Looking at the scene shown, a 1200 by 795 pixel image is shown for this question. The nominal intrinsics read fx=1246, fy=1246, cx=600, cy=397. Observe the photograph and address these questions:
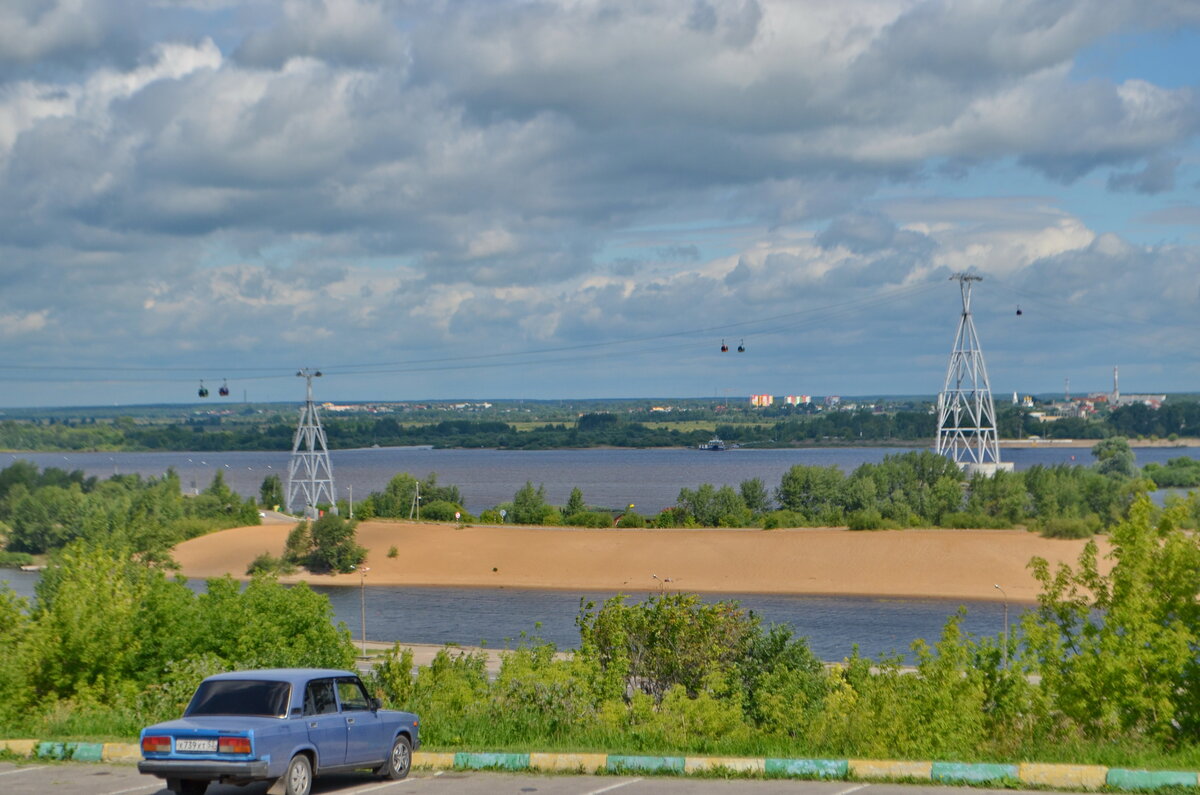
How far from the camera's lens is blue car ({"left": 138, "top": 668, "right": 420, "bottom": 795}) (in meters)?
10.6

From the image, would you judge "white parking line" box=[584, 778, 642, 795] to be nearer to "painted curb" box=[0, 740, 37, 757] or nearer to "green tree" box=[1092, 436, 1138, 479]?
"painted curb" box=[0, 740, 37, 757]

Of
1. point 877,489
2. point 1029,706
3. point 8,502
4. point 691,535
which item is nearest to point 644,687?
point 1029,706

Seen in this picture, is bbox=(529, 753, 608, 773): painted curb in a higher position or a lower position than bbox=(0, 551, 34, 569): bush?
higher

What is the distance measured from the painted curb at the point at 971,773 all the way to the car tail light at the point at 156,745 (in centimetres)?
700

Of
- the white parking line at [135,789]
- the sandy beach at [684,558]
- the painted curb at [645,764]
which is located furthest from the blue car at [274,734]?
the sandy beach at [684,558]

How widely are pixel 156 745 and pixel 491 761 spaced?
11.8ft

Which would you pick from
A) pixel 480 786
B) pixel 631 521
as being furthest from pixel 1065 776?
pixel 631 521

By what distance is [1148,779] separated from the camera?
1122 centimetres

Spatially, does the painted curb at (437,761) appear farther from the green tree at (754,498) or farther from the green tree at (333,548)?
the green tree at (754,498)

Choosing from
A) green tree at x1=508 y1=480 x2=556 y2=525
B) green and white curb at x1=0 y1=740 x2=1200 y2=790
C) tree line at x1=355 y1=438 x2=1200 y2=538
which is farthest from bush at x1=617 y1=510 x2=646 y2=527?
green and white curb at x1=0 y1=740 x2=1200 y2=790

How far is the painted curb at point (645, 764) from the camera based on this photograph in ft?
41.4

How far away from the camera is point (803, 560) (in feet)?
300

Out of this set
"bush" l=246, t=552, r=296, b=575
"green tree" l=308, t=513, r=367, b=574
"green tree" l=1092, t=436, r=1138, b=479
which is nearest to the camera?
"bush" l=246, t=552, r=296, b=575

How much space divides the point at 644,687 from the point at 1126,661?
62.2 feet
